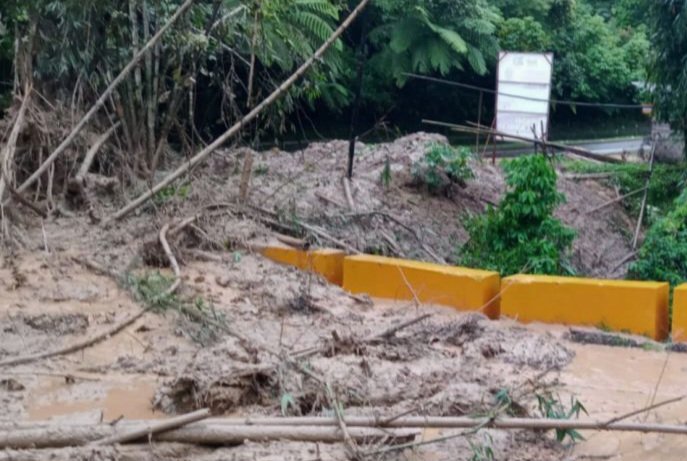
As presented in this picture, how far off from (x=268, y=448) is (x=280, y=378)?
1058 mm

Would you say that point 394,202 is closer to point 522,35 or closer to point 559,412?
point 559,412

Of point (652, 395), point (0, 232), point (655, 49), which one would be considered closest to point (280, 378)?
point (652, 395)

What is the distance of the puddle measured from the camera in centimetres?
676

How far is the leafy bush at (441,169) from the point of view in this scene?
13.6 meters

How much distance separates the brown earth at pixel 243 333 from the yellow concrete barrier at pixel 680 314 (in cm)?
99

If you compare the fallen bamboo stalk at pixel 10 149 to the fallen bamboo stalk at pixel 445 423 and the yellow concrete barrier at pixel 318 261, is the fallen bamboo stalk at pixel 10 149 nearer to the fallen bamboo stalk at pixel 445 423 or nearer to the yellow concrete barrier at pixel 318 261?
the yellow concrete barrier at pixel 318 261

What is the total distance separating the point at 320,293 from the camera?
9859mm

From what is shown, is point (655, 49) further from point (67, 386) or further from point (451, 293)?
point (67, 386)

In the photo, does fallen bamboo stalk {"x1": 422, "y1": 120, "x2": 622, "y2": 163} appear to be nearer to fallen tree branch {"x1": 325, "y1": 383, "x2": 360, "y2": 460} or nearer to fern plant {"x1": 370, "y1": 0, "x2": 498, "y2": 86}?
fern plant {"x1": 370, "y1": 0, "x2": 498, "y2": 86}

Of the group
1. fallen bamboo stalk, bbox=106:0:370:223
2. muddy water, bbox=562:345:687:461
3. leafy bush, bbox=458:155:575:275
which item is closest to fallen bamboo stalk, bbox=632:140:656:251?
leafy bush, bbox=458:155:575:275

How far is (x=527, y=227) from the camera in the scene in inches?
448

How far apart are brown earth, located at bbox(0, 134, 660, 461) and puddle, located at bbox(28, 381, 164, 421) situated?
0.01m

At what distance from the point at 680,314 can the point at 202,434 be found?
4.63 m

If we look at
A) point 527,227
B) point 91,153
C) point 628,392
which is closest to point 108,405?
point 628,392
